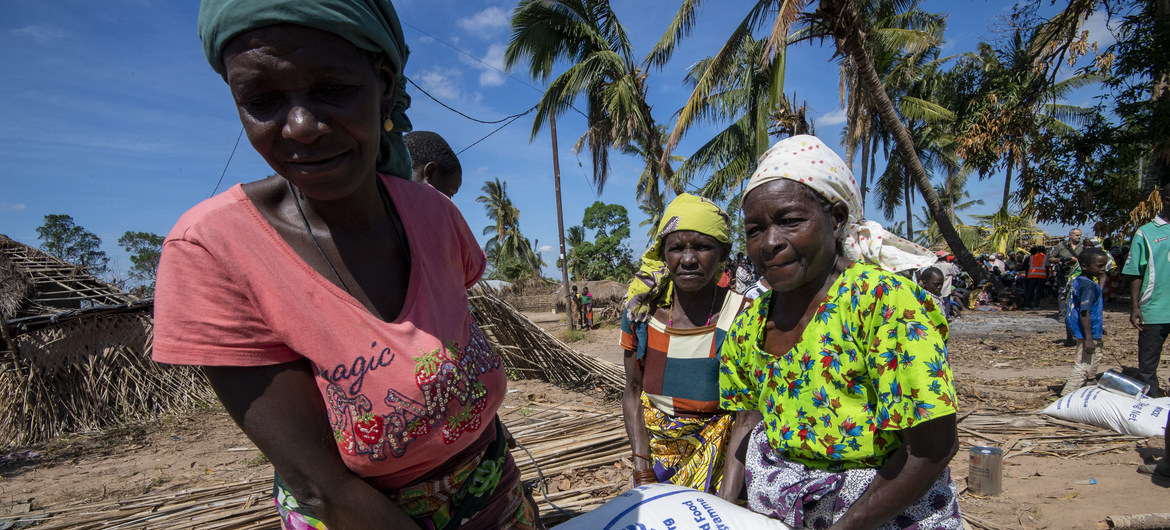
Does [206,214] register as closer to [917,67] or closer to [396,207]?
[396,207]

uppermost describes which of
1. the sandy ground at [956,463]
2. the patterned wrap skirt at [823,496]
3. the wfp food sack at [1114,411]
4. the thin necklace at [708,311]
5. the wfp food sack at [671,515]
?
the thin necklace at [708,311]

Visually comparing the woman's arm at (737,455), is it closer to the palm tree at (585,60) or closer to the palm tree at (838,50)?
the palm tree at (838,50)

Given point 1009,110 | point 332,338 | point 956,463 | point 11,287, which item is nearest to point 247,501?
point 332,338

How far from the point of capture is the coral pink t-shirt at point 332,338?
2.87ft

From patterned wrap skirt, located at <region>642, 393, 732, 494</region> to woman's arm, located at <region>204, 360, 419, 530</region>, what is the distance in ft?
4.98

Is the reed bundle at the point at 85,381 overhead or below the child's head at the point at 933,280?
below

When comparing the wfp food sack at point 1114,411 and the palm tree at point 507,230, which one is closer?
the wfp food sack at point 1114,411

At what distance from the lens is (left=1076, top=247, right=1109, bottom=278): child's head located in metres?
5.93

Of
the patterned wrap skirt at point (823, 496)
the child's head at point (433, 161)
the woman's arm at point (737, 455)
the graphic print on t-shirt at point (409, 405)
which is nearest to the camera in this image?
the graphic print on t-shirt at point (409, 405)

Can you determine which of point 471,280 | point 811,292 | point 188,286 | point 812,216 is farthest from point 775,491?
point 188,286

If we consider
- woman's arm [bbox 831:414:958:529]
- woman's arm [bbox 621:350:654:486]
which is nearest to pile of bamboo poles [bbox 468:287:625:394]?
woman's arm [bbox 621:350:654:486]

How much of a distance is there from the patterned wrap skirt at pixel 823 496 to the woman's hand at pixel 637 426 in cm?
86

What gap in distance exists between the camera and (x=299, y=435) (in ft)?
3.08

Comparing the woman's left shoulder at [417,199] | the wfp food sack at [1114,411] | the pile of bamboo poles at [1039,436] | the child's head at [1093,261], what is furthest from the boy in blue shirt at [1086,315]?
the woman's left shoulder at [417,199]
